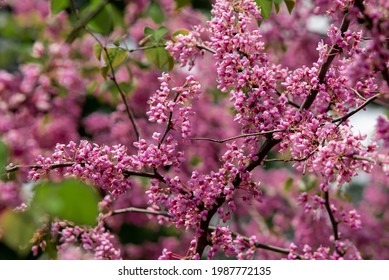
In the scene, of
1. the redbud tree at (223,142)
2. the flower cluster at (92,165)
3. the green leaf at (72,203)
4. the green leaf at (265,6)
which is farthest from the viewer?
the green leaf at (265,6)

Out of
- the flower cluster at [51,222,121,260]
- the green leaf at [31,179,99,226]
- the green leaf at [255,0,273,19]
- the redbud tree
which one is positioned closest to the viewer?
the green leaf at [31,179,99,226]

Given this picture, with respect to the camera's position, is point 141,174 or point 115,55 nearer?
point 141,174

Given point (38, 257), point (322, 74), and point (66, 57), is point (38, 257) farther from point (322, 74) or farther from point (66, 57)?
point (66, 57)

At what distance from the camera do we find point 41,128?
3752mm

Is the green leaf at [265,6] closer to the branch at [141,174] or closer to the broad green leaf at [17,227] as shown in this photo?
the branch at [141,174]

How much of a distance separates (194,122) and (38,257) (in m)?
1.94

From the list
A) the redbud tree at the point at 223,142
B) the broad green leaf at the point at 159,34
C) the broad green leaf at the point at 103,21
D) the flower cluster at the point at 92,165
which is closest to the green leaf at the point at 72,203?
the redbud tree at the point at 223,142

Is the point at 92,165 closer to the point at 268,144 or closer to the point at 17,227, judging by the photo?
the point at 268,144

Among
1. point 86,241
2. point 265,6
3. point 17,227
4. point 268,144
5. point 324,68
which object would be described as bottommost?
point 17,227

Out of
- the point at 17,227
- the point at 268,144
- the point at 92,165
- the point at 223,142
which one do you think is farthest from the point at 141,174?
the point at 17,227

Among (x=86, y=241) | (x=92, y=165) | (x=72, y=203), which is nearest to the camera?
(x=72, y=203)

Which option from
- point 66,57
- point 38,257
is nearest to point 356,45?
point 38,257

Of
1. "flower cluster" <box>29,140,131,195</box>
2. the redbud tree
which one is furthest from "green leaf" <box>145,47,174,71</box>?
"flower cluster" <box>29,140,131,195</box>

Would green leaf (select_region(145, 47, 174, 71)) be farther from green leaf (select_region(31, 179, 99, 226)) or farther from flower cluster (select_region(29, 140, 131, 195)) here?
green leaf (select_region(31, 179, 99, 226))
